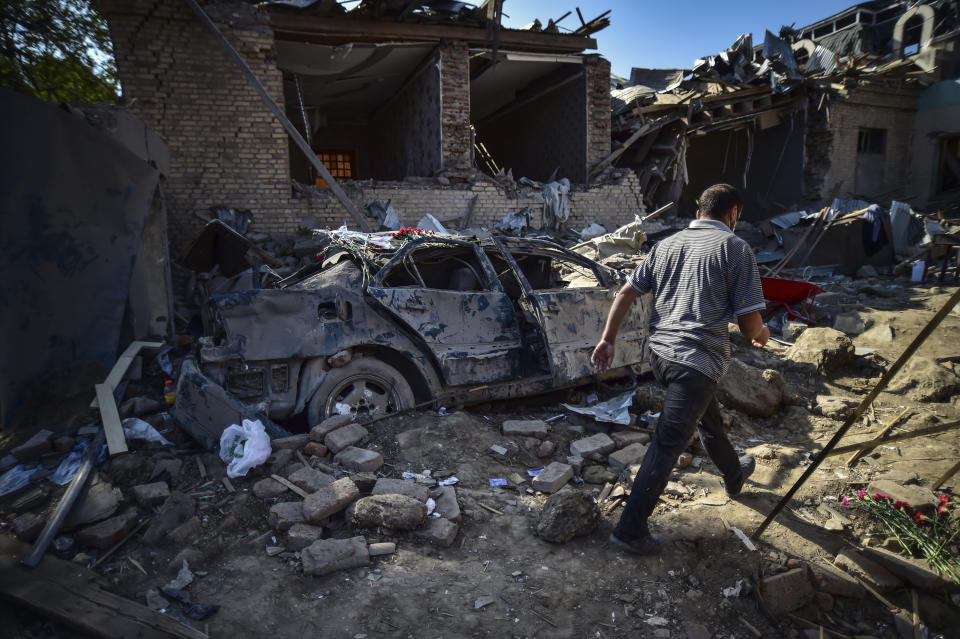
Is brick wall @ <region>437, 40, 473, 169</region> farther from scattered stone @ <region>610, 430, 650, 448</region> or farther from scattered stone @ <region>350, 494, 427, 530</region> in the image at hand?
scattered stone @ <region>350, 494, 427, 530</region>

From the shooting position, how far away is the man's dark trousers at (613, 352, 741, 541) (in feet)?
8.37

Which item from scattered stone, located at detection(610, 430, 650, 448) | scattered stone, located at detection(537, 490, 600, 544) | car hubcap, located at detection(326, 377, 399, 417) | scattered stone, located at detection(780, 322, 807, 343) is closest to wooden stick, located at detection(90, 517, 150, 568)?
car hubcap, located at detection(326, 377, 399, 417)

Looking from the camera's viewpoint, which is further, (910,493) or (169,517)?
(910,493)

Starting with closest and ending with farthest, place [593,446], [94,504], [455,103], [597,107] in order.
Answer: [94,504]
[593,446]
[455,103]
[597,107]

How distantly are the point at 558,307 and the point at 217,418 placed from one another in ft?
8.74

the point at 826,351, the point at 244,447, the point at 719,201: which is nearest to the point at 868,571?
the point at 719,201

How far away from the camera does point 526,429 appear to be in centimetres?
408

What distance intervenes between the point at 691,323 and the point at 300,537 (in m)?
2.21

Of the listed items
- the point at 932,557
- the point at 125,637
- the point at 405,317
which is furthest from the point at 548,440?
the point at 125,637

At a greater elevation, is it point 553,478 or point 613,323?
point 613,323

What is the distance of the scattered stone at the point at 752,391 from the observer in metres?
4.70

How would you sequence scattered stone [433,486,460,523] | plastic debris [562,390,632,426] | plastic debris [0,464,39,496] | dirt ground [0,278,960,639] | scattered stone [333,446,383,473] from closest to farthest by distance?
dirt ground [0,278,960,639] → scattered stone [433,486,460,523] → plastic debris [0,464,39,496] → scattered stone [333,446,383,473] → plastic debris [562,390,632,426]

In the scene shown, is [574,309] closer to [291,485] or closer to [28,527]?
[291,485]

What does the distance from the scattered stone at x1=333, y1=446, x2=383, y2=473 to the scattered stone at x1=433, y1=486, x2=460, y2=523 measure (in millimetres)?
458
